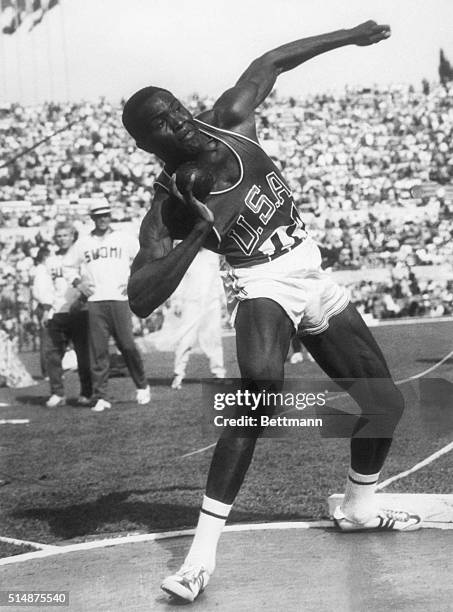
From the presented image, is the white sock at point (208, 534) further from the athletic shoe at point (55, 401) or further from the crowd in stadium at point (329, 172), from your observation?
the athletic shoe at point (55, 401)

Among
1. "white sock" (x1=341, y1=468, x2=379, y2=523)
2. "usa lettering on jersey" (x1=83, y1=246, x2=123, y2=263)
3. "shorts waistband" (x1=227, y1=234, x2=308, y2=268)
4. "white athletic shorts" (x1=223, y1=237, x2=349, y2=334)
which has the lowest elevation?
"white sock" (x1=341, y1=468, x2=379, y2=523)

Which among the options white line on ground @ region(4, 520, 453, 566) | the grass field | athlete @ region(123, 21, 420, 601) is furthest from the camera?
the grass field

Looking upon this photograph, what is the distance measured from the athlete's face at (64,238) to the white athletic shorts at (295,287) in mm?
1890

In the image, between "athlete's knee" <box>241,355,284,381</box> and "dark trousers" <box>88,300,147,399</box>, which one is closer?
"athlete's knee" <box>241,355,284,381</box>

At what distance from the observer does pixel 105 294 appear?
15.6ft

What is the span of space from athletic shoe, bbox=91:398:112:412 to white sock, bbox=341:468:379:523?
2.16 m

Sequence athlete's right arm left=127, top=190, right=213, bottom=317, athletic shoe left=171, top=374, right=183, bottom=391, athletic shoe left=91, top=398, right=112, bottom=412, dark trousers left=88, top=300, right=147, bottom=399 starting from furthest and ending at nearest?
athletic shoe left=171, top=374, right=183, bottom=391 < athletic shoe left=91, top=398, right=112, bottom=412 < dark trousers left=88, top=300, right=147, bottom=399 < athlete's right arm left=127, top=190, right=213, bottom=317

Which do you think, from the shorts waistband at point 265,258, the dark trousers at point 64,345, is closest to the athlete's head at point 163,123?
the shorts waistband at point 265,258

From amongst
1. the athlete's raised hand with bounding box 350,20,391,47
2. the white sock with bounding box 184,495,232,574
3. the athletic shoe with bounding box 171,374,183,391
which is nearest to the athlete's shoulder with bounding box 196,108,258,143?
the athlete's raised hand with bounding box 350,20,391,47

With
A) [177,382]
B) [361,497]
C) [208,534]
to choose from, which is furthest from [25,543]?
[177,382]

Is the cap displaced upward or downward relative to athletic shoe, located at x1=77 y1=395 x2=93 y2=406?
upward

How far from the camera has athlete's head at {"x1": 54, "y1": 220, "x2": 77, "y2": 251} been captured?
457cm

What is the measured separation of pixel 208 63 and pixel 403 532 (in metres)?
1.79

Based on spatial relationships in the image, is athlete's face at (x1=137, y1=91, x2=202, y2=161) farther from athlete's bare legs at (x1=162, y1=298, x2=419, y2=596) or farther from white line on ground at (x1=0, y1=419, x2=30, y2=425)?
white line on ground at (x1=0, y1=419, x2=30, y2=425)
